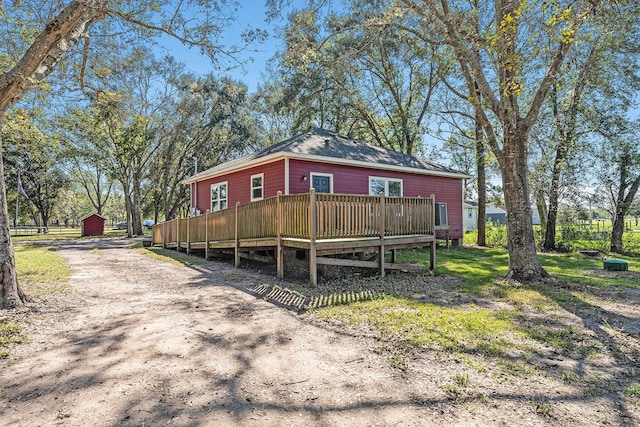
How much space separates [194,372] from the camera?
309cm

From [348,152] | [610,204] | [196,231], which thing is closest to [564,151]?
[610,204]

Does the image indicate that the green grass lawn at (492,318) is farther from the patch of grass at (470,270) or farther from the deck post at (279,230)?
the deck post at (279,230)

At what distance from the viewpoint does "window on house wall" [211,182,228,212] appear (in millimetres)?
15133

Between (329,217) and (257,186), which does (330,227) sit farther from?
(257,186)

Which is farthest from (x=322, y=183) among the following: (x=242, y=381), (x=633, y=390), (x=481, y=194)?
(x=481, y=194)

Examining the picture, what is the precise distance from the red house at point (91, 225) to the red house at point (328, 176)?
15303mm

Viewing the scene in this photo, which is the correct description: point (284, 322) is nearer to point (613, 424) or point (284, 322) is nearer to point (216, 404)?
point (216, 404)

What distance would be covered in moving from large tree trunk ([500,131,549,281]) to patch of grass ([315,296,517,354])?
9.34 feet

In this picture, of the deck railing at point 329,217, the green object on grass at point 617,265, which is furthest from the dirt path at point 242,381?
the green object on grass at point 617,265

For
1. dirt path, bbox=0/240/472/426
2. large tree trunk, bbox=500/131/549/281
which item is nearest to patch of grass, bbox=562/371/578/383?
dirt path, bbox=0/240/472/426

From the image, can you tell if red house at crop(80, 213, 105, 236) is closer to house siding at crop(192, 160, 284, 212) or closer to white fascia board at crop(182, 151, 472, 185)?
house siding at crop(192, 160, 284, 212)

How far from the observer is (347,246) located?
707cm

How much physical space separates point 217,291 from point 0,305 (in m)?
3.03

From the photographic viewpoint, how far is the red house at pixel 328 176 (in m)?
11.7
